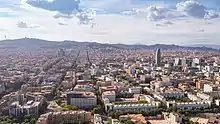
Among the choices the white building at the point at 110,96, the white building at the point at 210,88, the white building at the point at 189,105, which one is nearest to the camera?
the white building at the point at 189,105


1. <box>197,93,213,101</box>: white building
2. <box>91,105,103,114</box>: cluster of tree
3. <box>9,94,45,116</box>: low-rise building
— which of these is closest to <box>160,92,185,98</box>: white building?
<box>197,93,213,101</box>: white building

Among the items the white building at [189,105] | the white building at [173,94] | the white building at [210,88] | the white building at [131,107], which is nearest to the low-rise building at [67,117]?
the white building at [131,107]

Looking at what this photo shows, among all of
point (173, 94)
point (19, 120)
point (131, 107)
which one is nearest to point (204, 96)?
point (173, 94)

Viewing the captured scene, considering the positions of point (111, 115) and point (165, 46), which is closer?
point (111, 115)

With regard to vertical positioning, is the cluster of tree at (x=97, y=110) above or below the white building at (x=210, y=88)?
below

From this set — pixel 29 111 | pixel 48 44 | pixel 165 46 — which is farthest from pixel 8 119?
pixel 165 46

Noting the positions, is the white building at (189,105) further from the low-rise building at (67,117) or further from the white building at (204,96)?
the low-rise building at (67,117)

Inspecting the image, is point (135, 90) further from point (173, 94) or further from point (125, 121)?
point (125, 121)

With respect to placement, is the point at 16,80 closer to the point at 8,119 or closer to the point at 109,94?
the point at 109,94

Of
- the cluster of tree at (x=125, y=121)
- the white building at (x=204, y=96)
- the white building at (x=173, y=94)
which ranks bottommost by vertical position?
the white building at (x=173, y=94)

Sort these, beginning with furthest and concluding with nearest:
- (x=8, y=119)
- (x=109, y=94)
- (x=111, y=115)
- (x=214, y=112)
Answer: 1. (x=109, y=94)
2. (x=214, y=112)
3. (x=111, y=115)
4. (x=8, y=119)

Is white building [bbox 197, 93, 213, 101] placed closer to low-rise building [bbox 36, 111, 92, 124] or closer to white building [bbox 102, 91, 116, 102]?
white building [bbox 102, 91, 116, 102]
